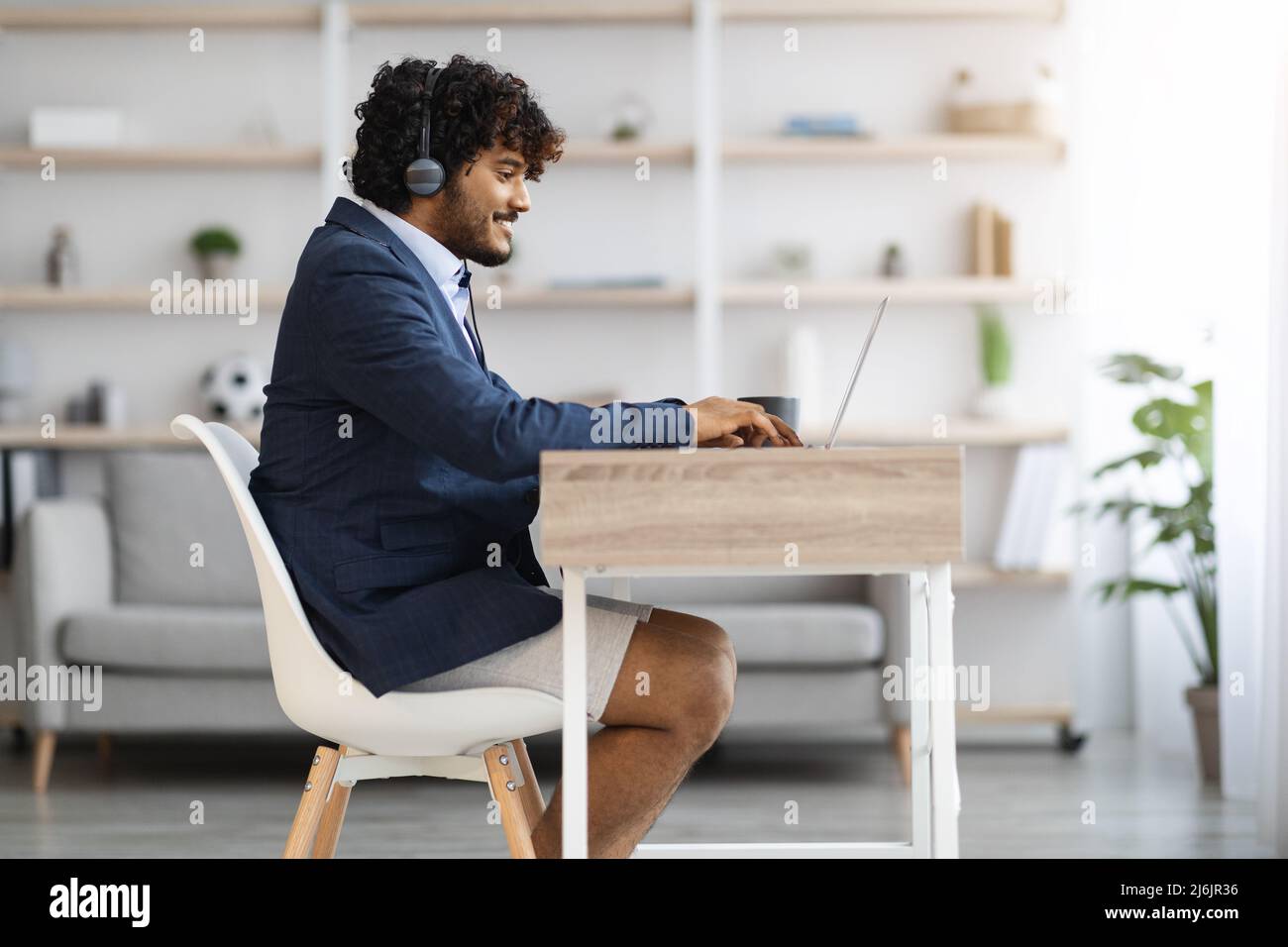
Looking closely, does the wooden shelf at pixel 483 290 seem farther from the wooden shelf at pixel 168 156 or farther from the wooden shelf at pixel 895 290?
the wooden shelf at pixel 168 156

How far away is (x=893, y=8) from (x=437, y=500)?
3.09m

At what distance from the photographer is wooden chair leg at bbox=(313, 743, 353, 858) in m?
1.58

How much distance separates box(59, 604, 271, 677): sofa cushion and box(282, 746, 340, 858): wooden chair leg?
163 centimetres

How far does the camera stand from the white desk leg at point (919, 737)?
1636 millimetres

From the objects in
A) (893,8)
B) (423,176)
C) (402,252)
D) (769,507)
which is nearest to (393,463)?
(402,252)

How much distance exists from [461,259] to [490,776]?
630mm

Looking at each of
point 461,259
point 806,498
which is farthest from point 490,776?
point 461,259

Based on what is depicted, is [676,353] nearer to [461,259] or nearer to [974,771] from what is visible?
[974,771]

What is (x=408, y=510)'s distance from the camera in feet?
5.02

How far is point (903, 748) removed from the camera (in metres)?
3.34

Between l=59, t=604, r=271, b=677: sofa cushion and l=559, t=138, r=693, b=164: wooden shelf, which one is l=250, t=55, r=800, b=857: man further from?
l=559, t=138, r=693, b=164: wooden shelf

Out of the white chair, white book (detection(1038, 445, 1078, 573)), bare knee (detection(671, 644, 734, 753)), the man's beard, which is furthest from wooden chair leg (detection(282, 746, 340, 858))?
white book (detection(1038, 445, 1078, 573))

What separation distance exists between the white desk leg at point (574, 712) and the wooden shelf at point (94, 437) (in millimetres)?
2841
